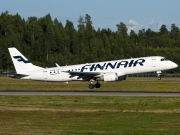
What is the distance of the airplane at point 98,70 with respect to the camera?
6369 cm

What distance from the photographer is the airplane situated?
209 ft

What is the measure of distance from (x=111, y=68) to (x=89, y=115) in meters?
28.7

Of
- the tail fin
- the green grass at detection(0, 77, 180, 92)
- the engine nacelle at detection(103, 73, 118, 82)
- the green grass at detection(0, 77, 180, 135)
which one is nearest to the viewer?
the green grass at detection(0, 77, 180, 135)

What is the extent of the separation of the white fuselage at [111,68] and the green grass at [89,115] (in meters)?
16.0

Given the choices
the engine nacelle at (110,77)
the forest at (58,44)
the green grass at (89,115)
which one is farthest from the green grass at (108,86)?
the forest at (58,44)

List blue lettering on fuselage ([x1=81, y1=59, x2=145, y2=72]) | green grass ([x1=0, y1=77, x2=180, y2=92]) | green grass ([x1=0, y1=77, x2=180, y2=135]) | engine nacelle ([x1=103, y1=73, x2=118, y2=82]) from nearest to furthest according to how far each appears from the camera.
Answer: green grass ([x1=0, y1=77, x2=180, y2=135]) < engine nacelle ([x1=103, y1=73, x2=118, y2=82]) < blue lettering on fuselage ([x1=81, y1=59, x2=145, y2=72]) < green grass ([x1=0, y1=77, x2=180, y2=92])

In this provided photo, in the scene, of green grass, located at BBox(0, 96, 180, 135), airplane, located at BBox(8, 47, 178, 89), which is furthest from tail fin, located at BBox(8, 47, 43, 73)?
green grass, located at BBox(0, 96, 180, 135)

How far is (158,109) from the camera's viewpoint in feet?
126

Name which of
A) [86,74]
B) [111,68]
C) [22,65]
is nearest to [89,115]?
[86,74]

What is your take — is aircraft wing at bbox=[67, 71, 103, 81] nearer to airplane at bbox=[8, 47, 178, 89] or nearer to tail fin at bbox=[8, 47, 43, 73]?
airplane at bbox=[8, 47, 178, 89]

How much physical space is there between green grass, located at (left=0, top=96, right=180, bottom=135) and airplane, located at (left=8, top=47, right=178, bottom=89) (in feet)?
50.1

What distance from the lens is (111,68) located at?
209 ft

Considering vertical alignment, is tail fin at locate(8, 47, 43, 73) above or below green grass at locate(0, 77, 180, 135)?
above

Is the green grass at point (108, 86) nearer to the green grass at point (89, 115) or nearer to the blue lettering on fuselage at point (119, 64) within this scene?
the blue lettering on fuselage at point (119, 64)
